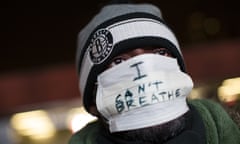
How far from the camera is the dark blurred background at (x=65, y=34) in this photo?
9.23ft

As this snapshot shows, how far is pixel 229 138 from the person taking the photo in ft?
4.33

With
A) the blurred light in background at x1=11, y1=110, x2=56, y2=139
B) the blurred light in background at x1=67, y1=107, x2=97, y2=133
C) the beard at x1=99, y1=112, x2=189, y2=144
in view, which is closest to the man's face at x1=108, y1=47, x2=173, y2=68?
the beard at x1=99, y1=112, x2=189, y2=144

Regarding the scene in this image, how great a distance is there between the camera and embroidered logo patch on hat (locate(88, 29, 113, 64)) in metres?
1.35

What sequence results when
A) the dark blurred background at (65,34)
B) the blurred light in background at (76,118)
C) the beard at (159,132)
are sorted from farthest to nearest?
the dark blurred background at (65,34) → the blurred light in background at (76,118) → the beard at (159,132)

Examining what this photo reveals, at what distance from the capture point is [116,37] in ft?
4.45

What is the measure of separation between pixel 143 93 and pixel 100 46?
0.14 m

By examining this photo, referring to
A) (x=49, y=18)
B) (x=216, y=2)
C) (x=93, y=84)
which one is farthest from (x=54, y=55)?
(x=93, y=84)

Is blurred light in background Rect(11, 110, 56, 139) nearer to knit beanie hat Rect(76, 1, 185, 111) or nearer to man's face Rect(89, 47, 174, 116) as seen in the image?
knit beanie hat Rect(76, 1, 185, 111)

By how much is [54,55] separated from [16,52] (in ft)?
0.51

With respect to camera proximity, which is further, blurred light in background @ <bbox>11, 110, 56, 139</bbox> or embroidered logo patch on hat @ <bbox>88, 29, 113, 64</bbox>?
blurred light in background @ <bbox>11, 110, 56, 139</bbox>

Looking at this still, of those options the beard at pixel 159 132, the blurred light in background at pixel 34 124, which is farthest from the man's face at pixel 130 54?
the blurred light in background at pixel 34 124

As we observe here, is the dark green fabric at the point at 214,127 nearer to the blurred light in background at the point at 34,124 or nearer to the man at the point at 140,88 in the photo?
the man at the point at 140,88

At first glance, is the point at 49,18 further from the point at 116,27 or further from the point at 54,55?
the point at 116,27

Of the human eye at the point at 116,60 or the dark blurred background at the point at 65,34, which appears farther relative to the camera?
the dark blurred background at the point at 65,34
